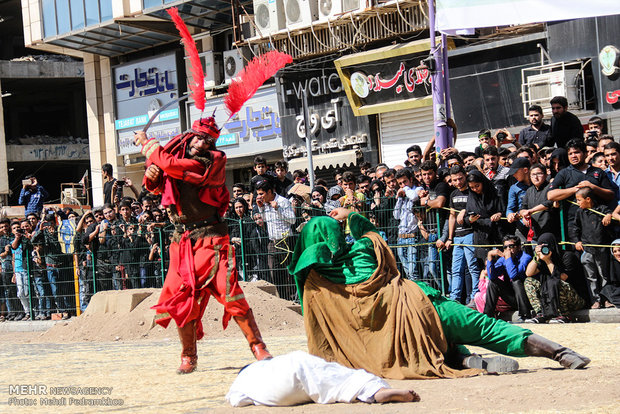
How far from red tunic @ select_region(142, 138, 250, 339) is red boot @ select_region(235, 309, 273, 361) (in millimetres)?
59

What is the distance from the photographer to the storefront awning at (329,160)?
25438 mm

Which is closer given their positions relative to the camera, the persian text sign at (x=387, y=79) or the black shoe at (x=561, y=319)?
the black shoe at (x=561, y=319)

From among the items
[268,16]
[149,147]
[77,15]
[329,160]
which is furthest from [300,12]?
[149,147]

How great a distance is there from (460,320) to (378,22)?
18.1m

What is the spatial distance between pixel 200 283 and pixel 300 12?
18652 millimetres

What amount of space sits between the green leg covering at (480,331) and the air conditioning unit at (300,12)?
62.9ft

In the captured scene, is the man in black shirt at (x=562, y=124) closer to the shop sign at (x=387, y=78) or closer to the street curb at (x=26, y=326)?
the street curb at (x=26, y=326)

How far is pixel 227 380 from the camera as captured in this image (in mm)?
6996

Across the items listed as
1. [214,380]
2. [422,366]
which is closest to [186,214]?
→ [214,380]

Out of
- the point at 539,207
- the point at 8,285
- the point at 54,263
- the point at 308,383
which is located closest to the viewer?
the point at 308,383

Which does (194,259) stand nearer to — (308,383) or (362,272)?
(362,272)

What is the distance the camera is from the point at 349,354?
22.0 feet

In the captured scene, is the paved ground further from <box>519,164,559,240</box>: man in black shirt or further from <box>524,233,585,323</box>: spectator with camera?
<box>519,164,559,240</box>: man in black shirt

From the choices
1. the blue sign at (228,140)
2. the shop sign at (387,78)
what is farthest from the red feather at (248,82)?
the blue sign at (228,140)
